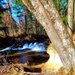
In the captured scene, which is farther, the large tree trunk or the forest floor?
the forest floor

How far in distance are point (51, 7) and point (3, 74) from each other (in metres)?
3.29

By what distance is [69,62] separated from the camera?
532cm

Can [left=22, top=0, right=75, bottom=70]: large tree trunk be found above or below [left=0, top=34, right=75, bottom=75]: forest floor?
above

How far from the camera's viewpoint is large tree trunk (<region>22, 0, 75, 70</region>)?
5.04 metres

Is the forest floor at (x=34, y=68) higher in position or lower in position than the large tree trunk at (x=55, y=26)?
lower

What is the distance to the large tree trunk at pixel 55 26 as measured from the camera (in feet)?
16.5

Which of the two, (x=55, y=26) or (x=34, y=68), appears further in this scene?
(x=34, y=68)

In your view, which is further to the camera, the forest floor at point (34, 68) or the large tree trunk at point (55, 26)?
the forest floor at point (34, 68)

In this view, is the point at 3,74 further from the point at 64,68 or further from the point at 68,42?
the point at 68,42

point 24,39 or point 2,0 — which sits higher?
point 2,0

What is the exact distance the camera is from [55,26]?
510cm

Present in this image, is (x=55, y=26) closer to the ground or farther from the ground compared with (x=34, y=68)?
farther from the ground

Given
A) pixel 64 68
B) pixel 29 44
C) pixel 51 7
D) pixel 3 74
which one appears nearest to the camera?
pixel 51 7

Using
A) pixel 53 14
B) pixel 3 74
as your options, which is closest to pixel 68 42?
pixel 53 14
